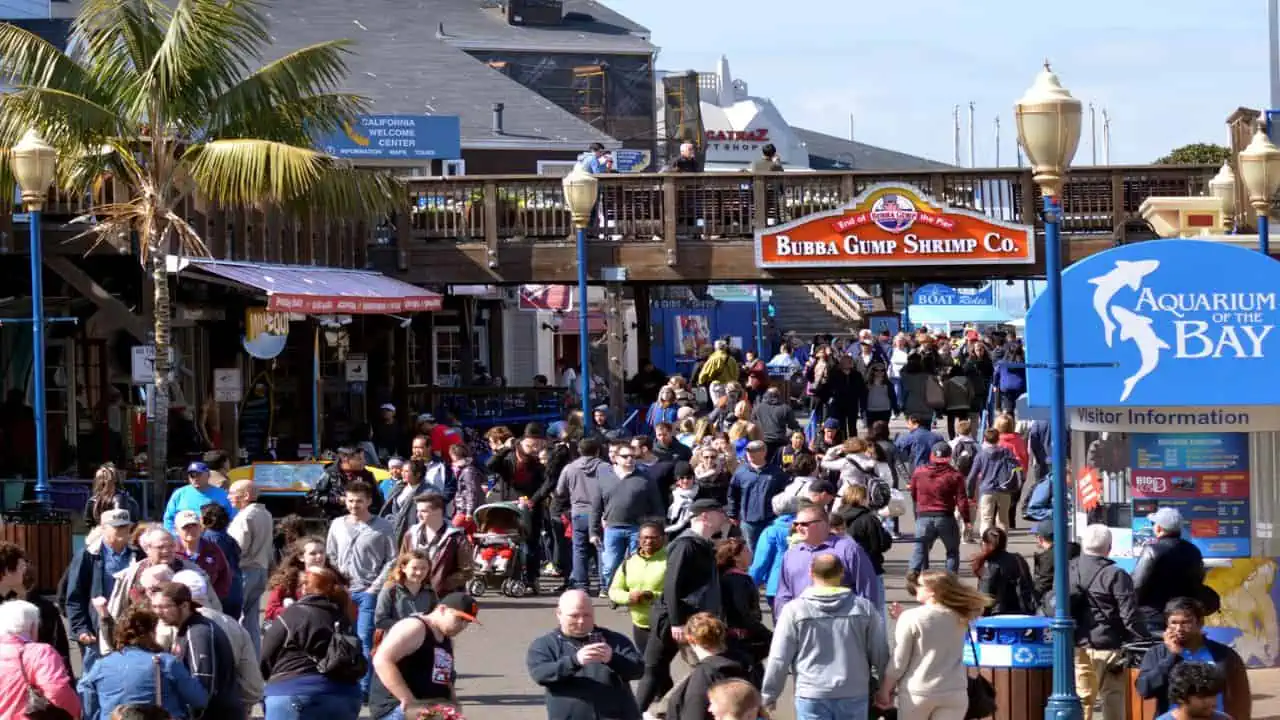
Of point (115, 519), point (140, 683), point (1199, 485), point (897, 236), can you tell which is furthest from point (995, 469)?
point (140, 683)

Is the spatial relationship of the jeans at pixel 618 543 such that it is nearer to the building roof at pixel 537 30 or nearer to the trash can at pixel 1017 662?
the trash can at pixel 1017 662

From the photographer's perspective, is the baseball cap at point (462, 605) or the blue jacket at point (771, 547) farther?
the blue jacket at point (771, 547)

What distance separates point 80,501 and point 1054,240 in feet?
41.5

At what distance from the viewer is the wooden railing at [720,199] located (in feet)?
95.9

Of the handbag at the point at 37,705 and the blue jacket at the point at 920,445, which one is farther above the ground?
the blue jacket at the point at 920,445

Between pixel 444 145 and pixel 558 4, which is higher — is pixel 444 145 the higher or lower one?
the lower one

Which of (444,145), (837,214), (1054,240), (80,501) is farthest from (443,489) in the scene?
(444,145)

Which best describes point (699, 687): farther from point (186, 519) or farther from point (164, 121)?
point (164, 121)

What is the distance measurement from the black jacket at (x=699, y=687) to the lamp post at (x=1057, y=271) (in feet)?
7.65

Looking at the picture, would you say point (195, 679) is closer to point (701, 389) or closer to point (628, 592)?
point (628, 592)

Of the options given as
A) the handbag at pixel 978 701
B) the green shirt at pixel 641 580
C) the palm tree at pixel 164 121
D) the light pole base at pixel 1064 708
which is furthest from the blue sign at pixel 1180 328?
the palm tree at pixel 164 121

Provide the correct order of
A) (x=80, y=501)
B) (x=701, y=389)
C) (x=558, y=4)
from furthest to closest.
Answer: (x=558, y=4), (x=701, y=389), (x=80, y=501)

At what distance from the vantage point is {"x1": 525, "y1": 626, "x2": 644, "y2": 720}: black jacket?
9688mm

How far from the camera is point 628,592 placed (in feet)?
41.5
